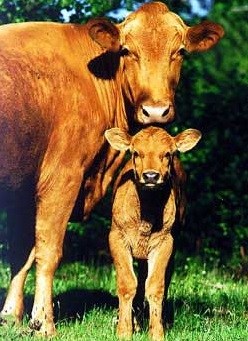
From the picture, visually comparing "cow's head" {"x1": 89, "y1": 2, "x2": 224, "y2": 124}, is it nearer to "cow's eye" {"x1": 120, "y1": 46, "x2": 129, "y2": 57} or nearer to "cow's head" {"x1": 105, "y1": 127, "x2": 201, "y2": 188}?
"cow's eye" {"x1": 120, "y1": 46, "x2": 129, "y2": 57}

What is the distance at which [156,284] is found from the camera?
7.68 metres

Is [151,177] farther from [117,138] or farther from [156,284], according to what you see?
[156,284]

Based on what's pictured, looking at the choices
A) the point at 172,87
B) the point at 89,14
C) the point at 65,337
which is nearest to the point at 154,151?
the point at 172,87

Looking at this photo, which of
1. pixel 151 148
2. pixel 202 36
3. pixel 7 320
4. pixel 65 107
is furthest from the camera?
pixel 202 36

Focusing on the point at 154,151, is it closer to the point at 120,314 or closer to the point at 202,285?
the point at 120,314

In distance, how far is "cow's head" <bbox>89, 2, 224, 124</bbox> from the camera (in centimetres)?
805

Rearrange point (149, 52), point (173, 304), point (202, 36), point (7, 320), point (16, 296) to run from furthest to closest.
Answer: point (173, 304)
point (202, 36)
point (16, 296)
point (149, 52)
point (7, 320)

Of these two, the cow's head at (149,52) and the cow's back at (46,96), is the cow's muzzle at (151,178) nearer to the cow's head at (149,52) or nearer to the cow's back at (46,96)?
the cow's head at (149,52)

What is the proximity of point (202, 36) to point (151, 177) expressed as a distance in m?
1.91

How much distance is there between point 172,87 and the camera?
8.28m

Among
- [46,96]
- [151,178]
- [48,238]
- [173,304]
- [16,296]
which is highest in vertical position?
[46,96]

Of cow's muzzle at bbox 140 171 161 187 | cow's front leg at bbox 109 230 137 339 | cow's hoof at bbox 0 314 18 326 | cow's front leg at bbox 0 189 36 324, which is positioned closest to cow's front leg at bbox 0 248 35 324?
cow's front leg at bbox 0 189 36 324


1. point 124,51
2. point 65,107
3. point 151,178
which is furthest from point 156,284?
point 124,51

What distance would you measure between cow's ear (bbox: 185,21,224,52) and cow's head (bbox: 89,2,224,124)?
0.7 inches
